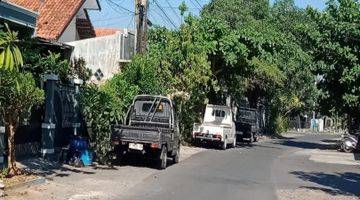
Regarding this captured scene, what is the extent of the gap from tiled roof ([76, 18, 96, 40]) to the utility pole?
40.4 feet

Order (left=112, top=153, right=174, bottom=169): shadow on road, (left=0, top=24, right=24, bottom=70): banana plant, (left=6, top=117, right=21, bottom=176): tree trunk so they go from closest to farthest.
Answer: (left=0, top=24, right=24, bottom=70): banana plant, (left=6, top=117, right=21, bottom=176): tree trunk, (left=112, top=153, right=174, bottom=169): shadow on road

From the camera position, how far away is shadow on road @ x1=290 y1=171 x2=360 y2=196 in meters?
16.3

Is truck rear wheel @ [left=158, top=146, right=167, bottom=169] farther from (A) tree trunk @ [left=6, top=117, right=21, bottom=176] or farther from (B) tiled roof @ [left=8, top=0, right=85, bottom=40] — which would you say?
(B) tiled roof @ [left=8, top=0, right=85, bottom=40]

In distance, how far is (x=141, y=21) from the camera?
24.5 m

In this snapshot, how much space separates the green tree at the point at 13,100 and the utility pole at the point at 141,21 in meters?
11.4

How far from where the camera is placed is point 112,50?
28391 millimetres

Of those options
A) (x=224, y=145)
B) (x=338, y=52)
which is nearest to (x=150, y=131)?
(x=224, y=145)

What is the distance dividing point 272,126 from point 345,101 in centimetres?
3016

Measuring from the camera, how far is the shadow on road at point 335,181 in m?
16.3

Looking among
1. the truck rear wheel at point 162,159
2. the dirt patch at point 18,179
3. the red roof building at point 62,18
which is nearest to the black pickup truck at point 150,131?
the truck rear wheel at point 162,159

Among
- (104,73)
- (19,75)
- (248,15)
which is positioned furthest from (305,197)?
(248,15)

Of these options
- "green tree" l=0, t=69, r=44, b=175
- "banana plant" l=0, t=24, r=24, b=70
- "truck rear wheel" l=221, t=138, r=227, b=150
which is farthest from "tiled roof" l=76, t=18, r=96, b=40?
"banana plant" l=0, t=24, r=24, b=70

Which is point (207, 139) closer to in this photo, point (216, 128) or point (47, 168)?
point (216, 128)

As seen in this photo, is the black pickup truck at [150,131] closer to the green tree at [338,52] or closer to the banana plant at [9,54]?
the banana plant at [9,54]
